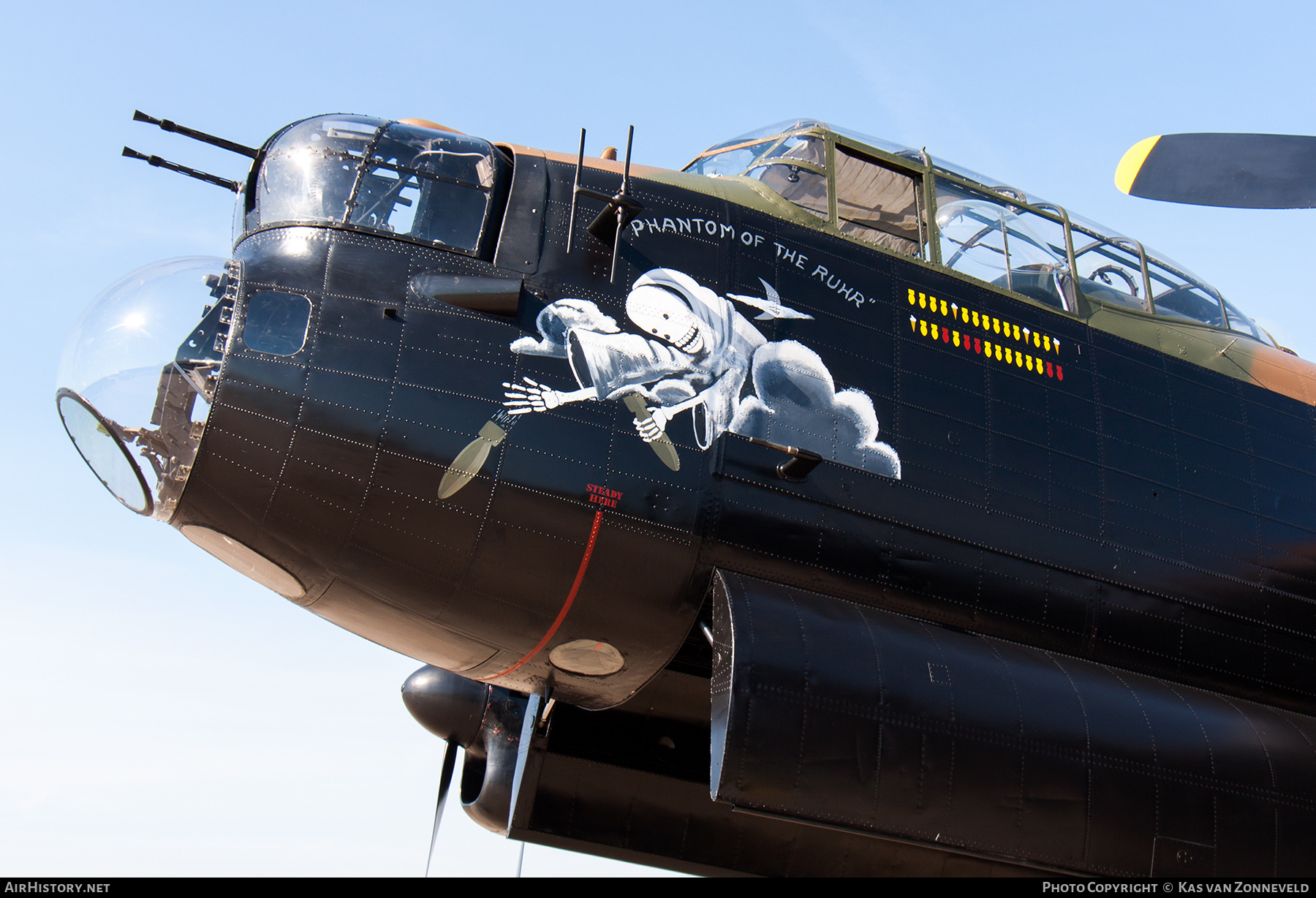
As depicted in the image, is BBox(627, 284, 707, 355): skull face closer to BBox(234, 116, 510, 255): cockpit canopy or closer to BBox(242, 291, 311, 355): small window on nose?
BBox(234, 116, 510, 255): cockpit canopy

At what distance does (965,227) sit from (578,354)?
5.01m

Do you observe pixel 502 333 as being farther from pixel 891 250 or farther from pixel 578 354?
pixel 891 250

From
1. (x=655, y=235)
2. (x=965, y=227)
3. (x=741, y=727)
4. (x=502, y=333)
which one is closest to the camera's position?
(x=741, y=727)

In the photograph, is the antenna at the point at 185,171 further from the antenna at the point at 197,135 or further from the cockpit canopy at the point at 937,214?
the cockpit canopy at the point at 937,214

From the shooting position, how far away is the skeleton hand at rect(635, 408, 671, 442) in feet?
27.6

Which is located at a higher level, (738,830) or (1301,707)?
(1301,707)

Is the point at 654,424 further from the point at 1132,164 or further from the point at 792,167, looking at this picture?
the point at 1132,164

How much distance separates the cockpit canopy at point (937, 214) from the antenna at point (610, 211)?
2.10 metres

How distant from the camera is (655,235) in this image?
9.17m

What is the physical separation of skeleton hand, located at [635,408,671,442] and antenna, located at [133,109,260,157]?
12.9 ft

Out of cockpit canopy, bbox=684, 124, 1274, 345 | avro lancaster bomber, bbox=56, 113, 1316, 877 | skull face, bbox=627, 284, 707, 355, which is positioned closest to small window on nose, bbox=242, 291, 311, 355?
avro lancaster bomber, bbox=56, 113, 1316, 877

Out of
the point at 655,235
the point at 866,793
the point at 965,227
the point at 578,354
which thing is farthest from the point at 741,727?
the point at 965,227

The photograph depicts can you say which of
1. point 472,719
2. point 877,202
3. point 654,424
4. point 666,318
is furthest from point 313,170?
point 472,719

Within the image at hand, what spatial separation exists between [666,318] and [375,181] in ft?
8.43
